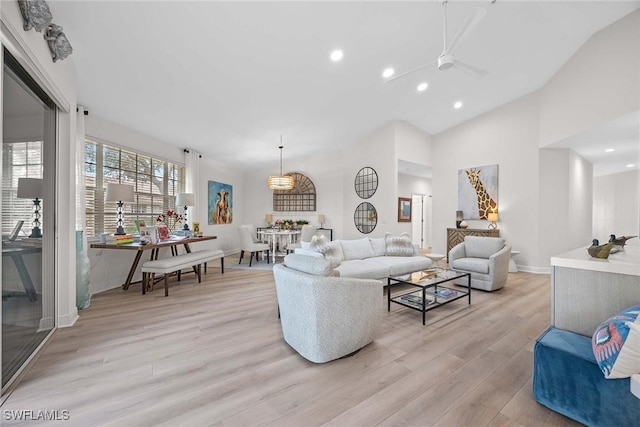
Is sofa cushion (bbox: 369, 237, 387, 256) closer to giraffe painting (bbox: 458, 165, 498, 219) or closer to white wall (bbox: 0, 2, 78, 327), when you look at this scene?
giraffe painting (bbox: 458, 165, 498, 219)

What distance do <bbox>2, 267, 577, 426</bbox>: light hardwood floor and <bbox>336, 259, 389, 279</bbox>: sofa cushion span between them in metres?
0.70

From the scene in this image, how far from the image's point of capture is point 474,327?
107 inches

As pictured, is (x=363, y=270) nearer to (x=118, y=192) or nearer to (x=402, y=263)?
(x=402, y=263)

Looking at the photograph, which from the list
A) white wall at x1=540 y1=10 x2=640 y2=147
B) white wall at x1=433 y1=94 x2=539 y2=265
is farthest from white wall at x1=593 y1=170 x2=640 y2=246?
white wall at x1=540 y1=10 x2=640 y2=147

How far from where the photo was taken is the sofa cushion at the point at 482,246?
4.26m

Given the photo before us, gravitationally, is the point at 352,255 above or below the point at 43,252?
below

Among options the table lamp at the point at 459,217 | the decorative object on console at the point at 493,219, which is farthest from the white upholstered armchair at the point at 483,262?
the table lamp at the point at 459,217

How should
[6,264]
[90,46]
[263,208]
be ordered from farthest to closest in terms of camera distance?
[263,208], [90,46], [6,264]

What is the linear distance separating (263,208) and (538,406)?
744 cm

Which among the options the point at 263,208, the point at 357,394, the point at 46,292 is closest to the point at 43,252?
the point at 46,292

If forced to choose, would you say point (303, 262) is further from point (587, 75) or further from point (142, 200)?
point (587, 75)

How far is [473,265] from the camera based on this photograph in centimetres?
404

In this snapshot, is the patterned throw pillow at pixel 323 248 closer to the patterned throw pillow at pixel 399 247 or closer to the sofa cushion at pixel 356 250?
the sofa cushion at pixel 356 250

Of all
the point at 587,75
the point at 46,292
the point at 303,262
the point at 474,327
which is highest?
the point at 587,75
